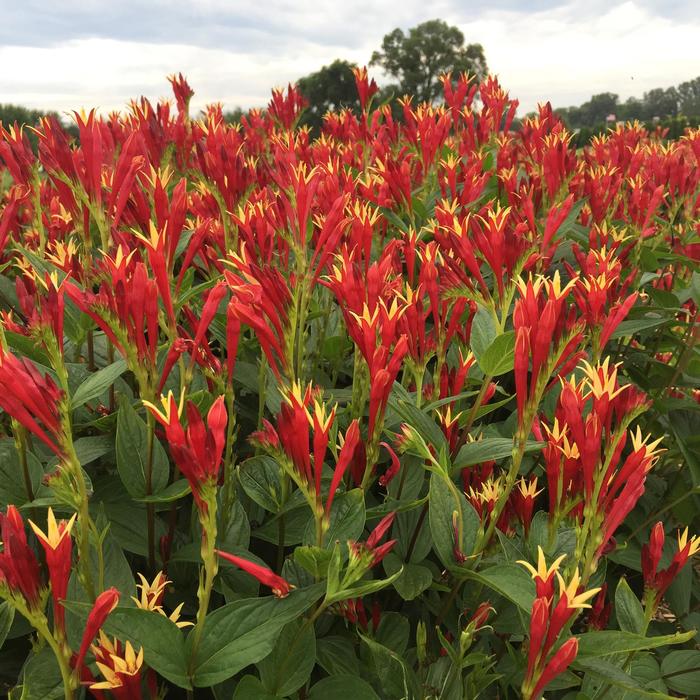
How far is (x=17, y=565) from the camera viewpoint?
1105 millimetres

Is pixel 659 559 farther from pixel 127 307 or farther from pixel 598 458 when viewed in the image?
pixel 127 307

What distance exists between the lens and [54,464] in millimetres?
1592

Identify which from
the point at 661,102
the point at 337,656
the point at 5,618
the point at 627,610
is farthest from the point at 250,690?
the point at 661,102

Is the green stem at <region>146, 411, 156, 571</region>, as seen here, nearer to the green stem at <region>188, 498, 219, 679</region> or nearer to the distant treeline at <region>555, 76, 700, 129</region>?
the green stem at <region>188, 498, 219, 679</region>

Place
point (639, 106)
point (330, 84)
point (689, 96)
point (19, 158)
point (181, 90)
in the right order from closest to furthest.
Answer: point (19, 158) → point (181, 90) → point (330, 84) → point (639, 106) → point (689, 96)

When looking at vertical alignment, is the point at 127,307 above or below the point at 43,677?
above

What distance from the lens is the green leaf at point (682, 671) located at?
1.94 meters

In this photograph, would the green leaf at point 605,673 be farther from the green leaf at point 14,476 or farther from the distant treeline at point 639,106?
the distant treeline at point 639,106

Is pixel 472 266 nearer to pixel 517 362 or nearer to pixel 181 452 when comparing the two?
pixel 517 362

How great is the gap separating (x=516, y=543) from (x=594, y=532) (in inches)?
13.8

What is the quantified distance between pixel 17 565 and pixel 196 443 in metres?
0.38

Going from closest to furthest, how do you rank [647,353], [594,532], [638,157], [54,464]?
[594,532], [54,464], [647,353], [638,157]

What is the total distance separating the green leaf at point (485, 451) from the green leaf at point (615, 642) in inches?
17.0

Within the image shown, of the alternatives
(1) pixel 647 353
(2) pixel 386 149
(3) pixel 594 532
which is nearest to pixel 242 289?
(3) pixel 594 532
